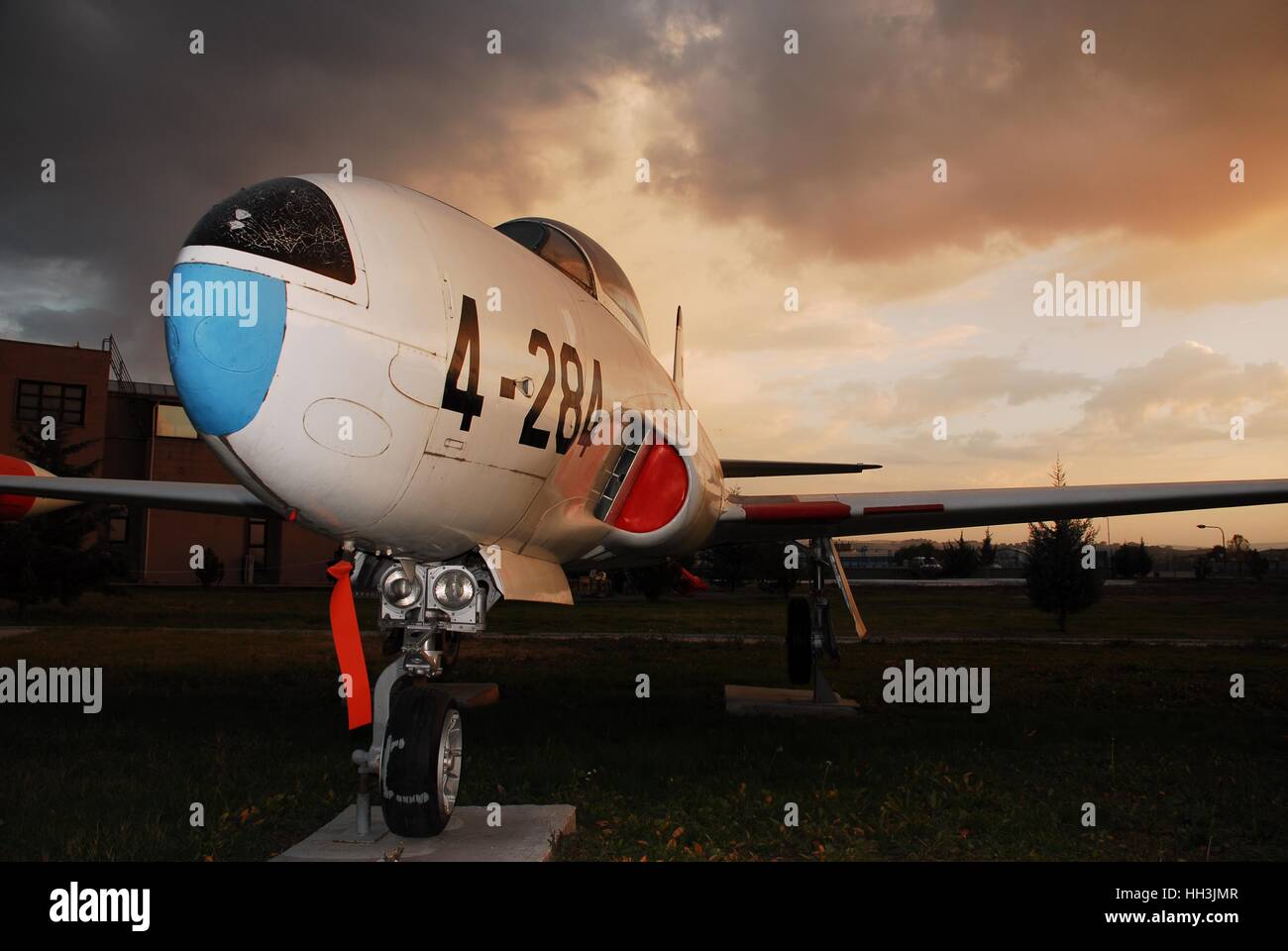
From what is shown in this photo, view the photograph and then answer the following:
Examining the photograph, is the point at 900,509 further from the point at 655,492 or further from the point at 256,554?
the point at 256,554

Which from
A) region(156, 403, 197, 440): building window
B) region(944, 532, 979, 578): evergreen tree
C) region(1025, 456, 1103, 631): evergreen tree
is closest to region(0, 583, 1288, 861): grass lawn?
region(1025, 456, 1103, 631): evergreen tree

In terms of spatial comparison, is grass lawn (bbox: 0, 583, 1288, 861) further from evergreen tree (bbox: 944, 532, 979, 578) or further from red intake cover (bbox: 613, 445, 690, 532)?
evergreen tree (bbox: 944, 532, 979, 578)

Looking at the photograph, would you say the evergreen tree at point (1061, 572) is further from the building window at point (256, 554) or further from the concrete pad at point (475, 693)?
the building window at point (256, 554)

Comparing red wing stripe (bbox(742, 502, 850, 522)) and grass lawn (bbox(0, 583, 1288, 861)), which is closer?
grass lawn (bbox(0, 583, 1288, 861))

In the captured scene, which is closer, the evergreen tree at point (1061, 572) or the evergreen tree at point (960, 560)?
the evergreen tree at point (1061, 572)

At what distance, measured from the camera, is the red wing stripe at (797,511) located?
781 centimetres

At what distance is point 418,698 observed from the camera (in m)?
4.31

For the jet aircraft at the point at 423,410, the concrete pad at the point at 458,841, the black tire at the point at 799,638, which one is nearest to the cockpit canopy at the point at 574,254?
the jet aircraft at the point at 423,410

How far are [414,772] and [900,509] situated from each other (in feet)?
17.9

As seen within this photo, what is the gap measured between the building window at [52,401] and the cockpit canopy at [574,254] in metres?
36.1

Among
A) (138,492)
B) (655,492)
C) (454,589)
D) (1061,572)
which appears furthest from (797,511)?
Answer: (1061,572)

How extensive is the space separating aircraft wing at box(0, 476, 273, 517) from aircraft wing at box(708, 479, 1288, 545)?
4.47m

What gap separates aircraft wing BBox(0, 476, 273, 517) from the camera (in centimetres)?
766

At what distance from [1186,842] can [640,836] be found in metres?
3.09
